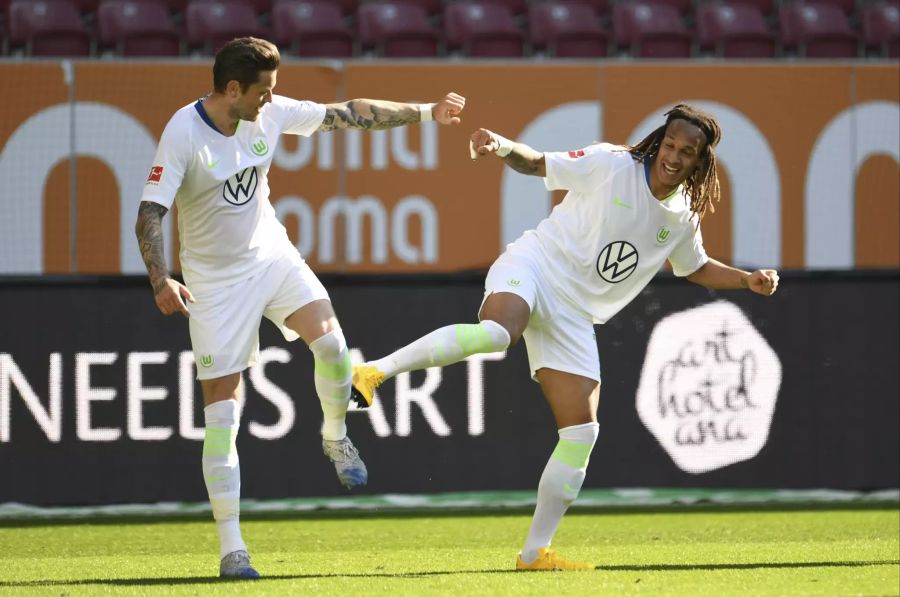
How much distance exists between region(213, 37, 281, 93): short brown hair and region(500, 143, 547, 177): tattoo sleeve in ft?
3.14

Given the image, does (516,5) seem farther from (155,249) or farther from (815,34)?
(155,249)

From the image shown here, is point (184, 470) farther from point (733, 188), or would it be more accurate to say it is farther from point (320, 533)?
point (733, 188)

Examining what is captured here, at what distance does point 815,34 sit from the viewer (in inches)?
516

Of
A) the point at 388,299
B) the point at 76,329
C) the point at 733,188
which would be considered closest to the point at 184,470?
the point at 76,329

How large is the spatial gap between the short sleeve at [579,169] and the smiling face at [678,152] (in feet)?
0.67

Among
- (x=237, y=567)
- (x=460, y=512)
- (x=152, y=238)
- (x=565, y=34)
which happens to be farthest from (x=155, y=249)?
(x=565, y=34)

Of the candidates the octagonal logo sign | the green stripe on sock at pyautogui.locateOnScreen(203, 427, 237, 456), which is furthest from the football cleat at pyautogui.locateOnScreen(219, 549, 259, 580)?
the octagonal logo sign

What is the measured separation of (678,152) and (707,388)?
2755 millimetres

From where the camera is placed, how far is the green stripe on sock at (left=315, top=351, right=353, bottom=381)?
5.58 metres

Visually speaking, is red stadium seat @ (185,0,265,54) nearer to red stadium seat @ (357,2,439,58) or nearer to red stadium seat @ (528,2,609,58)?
red stadium seat @ (357,2,439,58)

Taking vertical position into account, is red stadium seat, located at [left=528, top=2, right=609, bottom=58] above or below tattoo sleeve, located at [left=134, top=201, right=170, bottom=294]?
above

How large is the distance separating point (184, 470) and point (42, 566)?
178cm

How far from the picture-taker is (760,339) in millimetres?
8094

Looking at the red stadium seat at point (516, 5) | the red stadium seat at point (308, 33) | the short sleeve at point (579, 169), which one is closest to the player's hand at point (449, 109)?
the short sleeve at point (579, 169)
